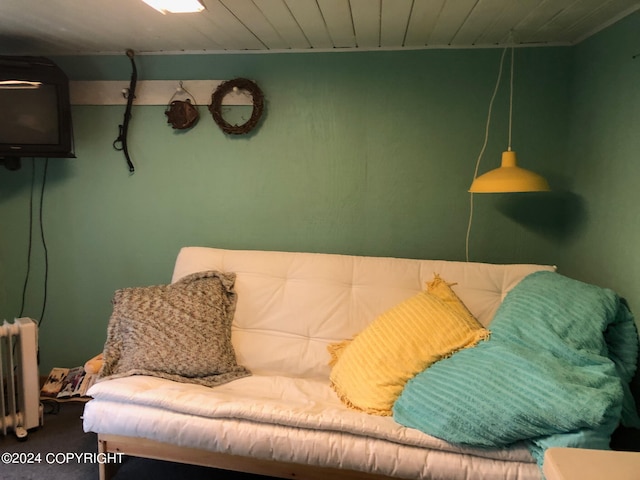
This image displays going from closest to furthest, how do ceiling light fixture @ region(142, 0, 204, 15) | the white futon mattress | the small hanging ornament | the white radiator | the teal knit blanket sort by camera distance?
the teal knit blanket
the white futon mattress
ceiling light fixture @ region(142, 0, 204, 15)
the white radiator
the small hanging ornament

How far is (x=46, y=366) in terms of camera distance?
292 centimetres

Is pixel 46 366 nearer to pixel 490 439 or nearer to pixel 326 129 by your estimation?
pixel 326 129

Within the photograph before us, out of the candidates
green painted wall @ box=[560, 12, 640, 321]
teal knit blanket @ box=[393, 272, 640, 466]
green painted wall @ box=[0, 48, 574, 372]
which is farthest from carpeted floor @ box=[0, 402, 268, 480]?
green painted wall @ box=[560, 12, 640, 321]

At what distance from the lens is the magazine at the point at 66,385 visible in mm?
2686

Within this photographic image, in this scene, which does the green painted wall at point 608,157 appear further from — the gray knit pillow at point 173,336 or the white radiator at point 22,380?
the white radiator at point 22,380

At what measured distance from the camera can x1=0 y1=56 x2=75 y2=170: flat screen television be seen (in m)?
2.37

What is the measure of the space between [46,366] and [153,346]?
1319 mm

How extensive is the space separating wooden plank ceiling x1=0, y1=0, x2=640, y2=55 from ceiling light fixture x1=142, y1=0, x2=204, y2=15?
50 millimetres

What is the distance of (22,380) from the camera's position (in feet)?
7.70

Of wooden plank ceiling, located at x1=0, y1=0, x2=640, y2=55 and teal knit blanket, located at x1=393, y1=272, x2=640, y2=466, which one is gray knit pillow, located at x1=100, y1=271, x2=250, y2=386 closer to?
teal knit blanket, located at x1=393, y1=272, x2=640, y2=466

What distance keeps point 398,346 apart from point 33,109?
7.21 feet

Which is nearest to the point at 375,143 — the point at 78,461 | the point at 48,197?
the point at 48,197

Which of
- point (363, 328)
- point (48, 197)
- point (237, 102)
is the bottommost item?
point (363, 328)

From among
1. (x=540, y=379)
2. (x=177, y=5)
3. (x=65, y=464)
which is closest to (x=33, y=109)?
(x=177, y=5)
